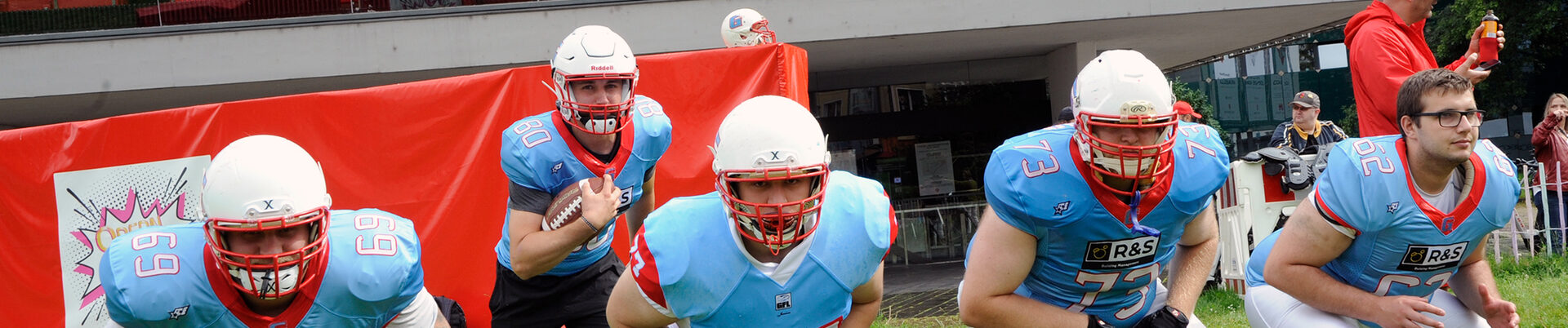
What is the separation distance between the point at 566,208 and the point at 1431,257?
129 inches

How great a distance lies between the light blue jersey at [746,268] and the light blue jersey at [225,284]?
870 millimetres

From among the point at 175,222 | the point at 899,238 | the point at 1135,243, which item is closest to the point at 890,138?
the point at 899,238

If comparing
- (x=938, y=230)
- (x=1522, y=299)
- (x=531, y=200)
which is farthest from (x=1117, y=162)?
(x=938, y=230)

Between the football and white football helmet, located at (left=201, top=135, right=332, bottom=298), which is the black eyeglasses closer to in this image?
the football

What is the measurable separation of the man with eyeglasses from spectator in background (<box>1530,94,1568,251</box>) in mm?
6862

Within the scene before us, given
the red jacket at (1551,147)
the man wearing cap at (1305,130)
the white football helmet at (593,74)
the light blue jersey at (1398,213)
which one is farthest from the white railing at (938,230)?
the light blue jersey at (1398,213)

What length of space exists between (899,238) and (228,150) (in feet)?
31.8

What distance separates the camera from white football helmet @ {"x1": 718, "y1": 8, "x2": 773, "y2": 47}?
808 cm

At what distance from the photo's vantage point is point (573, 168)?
465 cm

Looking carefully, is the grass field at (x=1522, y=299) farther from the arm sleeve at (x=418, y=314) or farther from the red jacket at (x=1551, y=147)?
the arm sleeve at (x=418, y=314)

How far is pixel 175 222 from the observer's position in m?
6.52

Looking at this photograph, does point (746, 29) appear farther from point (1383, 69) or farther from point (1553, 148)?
point (1553, 148)

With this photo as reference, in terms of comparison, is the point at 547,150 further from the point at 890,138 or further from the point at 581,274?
the point at 890,138

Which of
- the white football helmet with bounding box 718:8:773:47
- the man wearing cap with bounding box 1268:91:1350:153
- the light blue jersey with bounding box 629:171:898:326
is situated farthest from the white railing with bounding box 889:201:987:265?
the light blue jersey with bounding box 629:171:898:326
